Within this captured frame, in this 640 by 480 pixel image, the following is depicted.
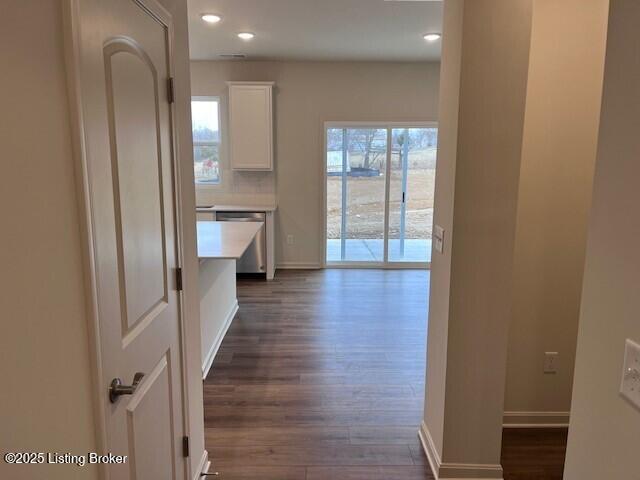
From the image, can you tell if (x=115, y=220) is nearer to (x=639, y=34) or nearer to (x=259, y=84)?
(x=639, y=34)

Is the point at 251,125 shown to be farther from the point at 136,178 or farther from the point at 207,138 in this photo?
the point at 136,178

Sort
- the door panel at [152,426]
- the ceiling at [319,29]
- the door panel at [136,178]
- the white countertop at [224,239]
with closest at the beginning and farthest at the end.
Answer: the door panel at [136,178], the door panel at [152,426], the white countertop at [224,239], the ceiling at [319,29]

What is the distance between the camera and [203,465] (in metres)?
2.26

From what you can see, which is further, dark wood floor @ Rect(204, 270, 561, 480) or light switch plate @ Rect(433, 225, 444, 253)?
dark wood floor @ Rect(204, 270, 561, 480)

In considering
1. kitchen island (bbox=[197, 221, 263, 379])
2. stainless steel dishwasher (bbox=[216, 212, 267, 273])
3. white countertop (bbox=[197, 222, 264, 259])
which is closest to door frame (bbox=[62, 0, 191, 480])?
kitchen island (bbox=[197, 221, 263, 379])

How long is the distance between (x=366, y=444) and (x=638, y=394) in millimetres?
1850

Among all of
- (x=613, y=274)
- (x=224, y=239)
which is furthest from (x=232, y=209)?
(x=613, y=274)

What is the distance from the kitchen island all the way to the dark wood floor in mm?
126

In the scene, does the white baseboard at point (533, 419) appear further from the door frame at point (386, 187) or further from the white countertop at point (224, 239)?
the door frame at point (386, 187)

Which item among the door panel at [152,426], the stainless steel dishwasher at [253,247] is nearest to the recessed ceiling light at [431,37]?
the stainless steel dishwasher at [253,247]

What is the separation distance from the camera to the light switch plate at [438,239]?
222 cm

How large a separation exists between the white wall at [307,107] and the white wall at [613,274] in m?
5.38

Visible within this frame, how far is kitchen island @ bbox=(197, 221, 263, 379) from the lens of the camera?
128 inches

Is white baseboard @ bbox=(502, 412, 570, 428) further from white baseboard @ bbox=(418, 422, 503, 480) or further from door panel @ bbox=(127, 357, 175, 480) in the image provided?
door panel @ bbox=(127, 357, 175, 480)
